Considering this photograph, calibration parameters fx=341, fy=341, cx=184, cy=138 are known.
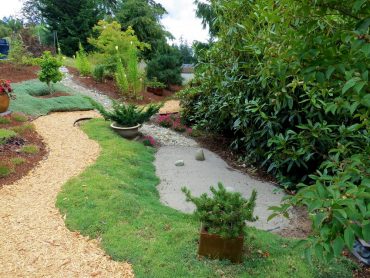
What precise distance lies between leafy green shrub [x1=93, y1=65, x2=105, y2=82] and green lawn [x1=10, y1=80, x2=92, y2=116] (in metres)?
1.94

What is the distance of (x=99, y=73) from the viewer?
40.8 ft

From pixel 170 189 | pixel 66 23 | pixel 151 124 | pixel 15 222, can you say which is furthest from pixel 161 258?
pixel 66 23

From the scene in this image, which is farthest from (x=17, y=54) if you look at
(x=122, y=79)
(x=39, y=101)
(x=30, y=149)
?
(x=30, y=149)

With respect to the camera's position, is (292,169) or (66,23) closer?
(292,169)

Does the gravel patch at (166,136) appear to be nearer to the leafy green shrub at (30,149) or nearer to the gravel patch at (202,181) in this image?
the gravel patch at (202,181)

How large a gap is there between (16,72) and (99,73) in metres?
2.89

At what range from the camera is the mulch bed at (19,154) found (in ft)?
15.4

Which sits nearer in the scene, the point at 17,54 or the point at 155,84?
the point at 17,54

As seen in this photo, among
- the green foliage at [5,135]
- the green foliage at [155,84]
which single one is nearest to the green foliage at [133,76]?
the green foliage at [155,84]

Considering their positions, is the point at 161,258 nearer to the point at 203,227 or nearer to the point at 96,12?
the point at 203,227

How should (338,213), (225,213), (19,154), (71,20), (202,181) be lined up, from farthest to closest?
(71,20) < (19,154) < (202,181) < (225,213) < (338,213)

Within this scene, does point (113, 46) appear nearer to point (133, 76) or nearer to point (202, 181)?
point (133, 76)

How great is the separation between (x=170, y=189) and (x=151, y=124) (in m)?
4.11

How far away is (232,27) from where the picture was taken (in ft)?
19.1
